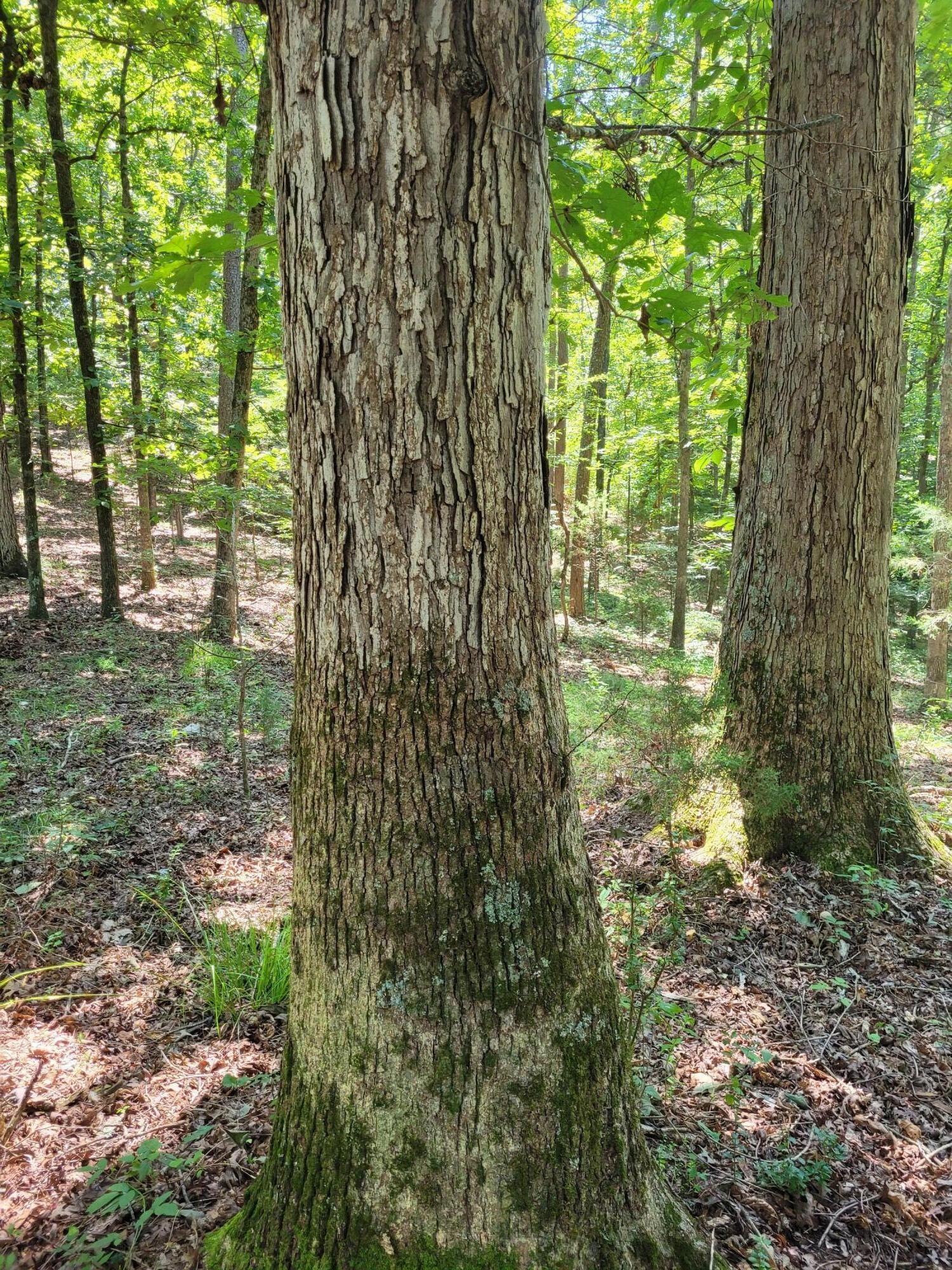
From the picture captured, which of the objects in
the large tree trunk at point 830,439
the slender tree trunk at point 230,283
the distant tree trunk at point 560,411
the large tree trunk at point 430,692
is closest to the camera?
the large tree trunk at point 430,692

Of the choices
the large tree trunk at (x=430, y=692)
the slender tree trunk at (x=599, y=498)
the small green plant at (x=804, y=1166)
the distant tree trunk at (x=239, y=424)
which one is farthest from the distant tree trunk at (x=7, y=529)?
the small green plant at (x=804, y=1166)

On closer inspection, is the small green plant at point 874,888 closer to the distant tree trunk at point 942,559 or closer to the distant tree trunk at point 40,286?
the distant tree trunk at point 942,559

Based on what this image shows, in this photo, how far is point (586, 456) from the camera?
13664 mm

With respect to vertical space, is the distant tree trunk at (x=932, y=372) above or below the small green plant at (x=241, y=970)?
above

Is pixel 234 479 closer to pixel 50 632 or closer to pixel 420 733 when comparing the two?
pixel 50 632

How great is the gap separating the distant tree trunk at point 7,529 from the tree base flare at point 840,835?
10093 millimetres

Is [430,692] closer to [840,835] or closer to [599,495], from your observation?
[840,835]

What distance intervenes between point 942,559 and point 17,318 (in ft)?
41.1

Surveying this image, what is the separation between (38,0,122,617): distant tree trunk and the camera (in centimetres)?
726

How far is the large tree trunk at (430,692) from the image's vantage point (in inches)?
53.6

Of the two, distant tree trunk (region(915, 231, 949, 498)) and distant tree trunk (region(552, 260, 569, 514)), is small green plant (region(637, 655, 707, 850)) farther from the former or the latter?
distant tree trunk (region(915, 231, 949, 498))

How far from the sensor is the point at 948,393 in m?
10.2

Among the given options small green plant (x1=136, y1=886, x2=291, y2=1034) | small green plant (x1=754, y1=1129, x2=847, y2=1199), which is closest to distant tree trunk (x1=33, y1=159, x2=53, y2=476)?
small green plant (x1=136, y1=886, x2=291, y2=1034)

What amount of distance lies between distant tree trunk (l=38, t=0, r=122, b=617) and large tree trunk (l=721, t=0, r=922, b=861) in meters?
7.29
